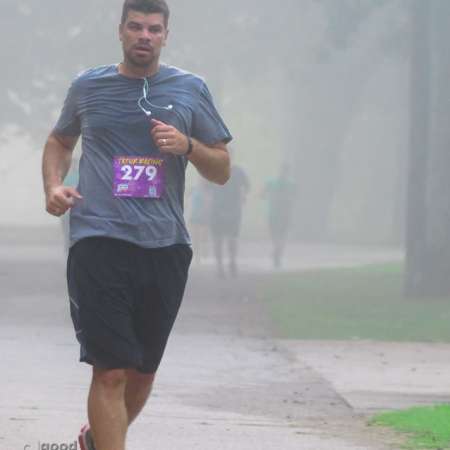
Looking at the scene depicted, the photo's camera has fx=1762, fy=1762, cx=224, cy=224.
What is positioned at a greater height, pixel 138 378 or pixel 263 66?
pixel 138 378

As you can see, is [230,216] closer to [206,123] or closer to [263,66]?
[206,123]

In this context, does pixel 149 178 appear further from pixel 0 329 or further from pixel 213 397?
pixel 0 329

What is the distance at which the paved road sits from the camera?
8.39 metres

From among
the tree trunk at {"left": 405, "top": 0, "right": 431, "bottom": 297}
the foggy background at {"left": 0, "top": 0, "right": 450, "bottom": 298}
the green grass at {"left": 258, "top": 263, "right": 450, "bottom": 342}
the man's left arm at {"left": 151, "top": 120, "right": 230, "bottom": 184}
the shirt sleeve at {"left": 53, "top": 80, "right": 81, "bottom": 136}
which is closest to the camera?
the man's left arm at {"left": 151, "top": 120, "right": 230, "bottom": 184}

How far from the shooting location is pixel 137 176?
6383mm

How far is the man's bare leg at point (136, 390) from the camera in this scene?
21.9 feet

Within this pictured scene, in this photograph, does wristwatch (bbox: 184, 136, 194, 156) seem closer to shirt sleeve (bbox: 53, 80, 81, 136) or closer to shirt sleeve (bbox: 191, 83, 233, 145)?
shirt sleeve (bbox: 191, 83, 233, 145)

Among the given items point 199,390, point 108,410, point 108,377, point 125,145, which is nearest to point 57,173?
point 125,145

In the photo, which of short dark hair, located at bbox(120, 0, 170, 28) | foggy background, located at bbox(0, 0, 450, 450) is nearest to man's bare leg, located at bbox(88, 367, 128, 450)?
short dark hair, located at bbox(120, 0, 170, 28)

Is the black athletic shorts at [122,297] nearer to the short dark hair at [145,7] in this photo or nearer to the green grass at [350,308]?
the short dark hair at [145,7]

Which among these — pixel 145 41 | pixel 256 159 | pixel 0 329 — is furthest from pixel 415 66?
pixel 256 159

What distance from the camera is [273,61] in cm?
5178

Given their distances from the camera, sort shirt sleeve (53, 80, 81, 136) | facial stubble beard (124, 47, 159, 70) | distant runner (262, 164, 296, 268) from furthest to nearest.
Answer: distant runner (262, 164, 296, 268)
shirt sleeve (53, 80, 81, 136)
facial stubble beard (124, 47, 159, 70)

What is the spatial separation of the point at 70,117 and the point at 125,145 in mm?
346
